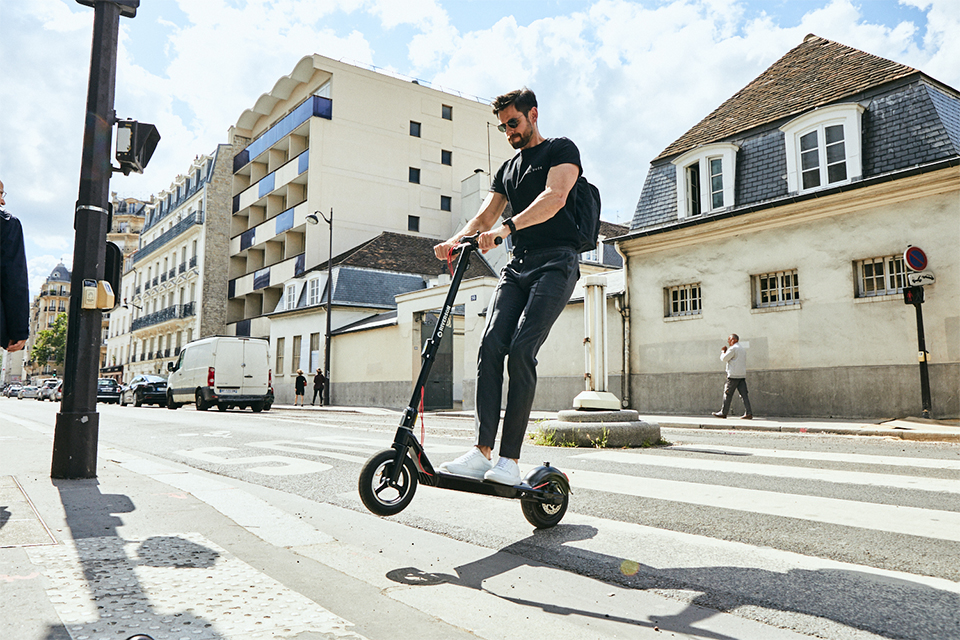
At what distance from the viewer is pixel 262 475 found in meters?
5.95

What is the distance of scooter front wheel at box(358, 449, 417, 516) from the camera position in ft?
10.1

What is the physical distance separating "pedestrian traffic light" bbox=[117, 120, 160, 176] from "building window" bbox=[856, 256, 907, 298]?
13674mm

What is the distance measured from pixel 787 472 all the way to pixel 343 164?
→ 3794 cm

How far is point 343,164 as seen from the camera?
40.5 metres

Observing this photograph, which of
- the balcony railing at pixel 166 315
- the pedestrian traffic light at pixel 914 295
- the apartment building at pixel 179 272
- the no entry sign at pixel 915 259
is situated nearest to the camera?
the pedestrian traffic light at pixel 914 295

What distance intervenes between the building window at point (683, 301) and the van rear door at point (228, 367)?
46.9ft

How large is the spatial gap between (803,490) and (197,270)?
51462mm

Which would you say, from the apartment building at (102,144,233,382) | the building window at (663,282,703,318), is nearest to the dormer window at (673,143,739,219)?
the building window at (663,282,703,318)

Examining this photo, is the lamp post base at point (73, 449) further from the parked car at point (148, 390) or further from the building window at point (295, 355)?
the building window at point (295, 355)

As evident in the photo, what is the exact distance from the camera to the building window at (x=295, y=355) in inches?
1415

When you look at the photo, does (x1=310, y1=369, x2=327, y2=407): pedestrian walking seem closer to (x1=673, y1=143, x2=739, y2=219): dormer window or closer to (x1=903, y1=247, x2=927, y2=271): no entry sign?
(x1=673, y1=143, x2=739, y2=219): dormer window

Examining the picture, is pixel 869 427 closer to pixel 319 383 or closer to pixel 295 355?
pixel 319 383

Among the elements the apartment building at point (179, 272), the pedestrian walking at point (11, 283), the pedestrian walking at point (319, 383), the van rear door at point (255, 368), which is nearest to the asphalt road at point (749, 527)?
the pedestrian walking at point (11, 283)

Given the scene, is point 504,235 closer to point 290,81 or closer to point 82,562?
point 82,562
